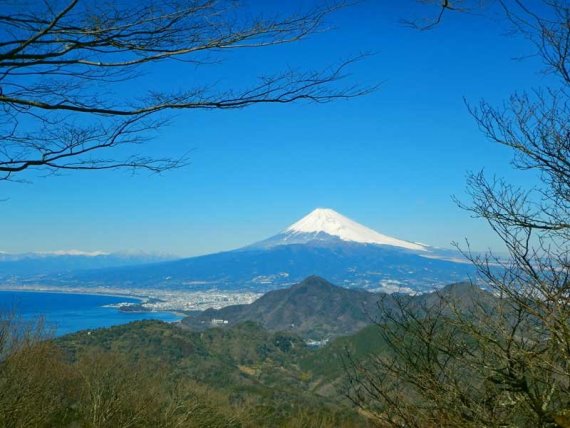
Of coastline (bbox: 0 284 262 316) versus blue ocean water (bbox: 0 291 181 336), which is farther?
coastline (bbox: 0 284 262 316)

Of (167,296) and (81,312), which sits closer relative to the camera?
(81,312)

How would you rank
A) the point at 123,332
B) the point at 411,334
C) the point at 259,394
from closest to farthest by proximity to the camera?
1. the point at 411,334
2. the point at 259,394
3. the point at 123,332

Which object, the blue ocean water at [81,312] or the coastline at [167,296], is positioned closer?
the blue ocean water at [81,312]

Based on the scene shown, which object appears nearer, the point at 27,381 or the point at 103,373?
the point at 27,381

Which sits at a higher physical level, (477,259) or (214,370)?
(477,259)

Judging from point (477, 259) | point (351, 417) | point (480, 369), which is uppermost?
point (477, 259)

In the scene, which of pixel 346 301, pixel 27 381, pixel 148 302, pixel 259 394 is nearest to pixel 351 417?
pixel 259 394

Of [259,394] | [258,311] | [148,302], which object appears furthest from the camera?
[148,302]

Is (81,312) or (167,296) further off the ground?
(81,312)

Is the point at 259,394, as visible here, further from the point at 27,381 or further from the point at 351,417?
the point at 27,381

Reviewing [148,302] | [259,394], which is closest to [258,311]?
[148,302]
